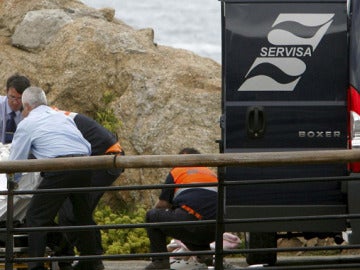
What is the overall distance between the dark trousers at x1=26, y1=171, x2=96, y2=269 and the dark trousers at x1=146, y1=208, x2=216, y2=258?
461mm

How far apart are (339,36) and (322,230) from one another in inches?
52.8

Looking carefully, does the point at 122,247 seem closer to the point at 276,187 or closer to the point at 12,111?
the point at 12,111

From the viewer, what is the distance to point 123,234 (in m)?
12.8

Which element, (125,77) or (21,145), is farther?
(125,77)

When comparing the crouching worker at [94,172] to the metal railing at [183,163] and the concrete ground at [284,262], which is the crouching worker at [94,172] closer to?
the concrete ground at [284,262]

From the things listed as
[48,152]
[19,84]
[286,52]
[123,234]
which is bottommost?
[123,234]

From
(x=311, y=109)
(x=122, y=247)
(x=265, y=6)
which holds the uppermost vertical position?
(x=265, y=6)

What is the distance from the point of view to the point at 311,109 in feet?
33.8

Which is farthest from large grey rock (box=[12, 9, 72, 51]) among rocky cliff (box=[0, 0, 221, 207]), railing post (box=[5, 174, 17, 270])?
railing post (box=[5, 174, 17, 270])

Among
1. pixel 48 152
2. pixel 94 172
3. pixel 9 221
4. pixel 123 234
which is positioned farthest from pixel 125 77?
pixel 9 221

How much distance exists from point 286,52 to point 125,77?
13.7ft

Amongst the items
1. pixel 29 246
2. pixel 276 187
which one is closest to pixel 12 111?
pixel 29 246

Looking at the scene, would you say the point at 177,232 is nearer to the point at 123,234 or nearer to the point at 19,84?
the point at 19,84

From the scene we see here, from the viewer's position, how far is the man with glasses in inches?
457
